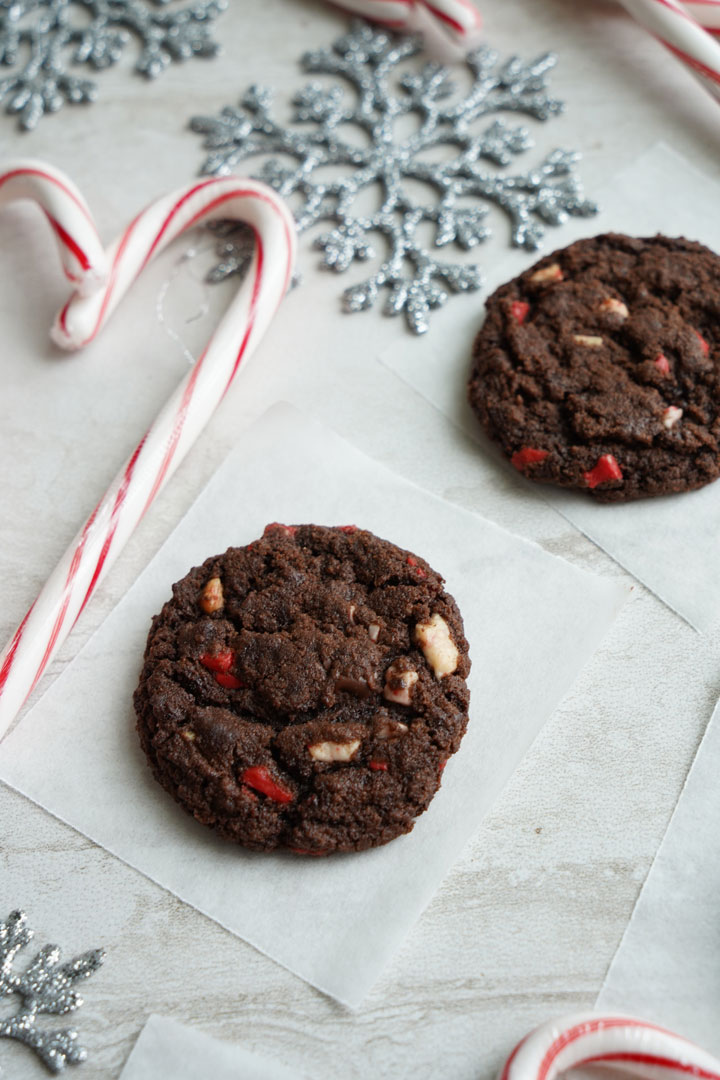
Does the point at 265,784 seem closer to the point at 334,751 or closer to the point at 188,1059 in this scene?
the point at 334,751

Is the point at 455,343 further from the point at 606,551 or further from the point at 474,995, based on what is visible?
the point at 474,995

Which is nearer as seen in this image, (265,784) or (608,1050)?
(608,1050)

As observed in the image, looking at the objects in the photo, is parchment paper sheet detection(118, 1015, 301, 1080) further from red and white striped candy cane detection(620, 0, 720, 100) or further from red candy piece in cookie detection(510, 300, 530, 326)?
red and white striped candy cane detection(620, 0, 720, 100)

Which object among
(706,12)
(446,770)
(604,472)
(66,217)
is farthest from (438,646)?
(706,12)

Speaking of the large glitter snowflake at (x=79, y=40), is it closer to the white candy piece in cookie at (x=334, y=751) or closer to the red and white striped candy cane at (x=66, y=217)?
the red and white striped candy cane at (x=66, y=217)

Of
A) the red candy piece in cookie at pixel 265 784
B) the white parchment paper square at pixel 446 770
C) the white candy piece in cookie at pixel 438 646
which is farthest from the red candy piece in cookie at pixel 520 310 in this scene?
the red candy piece in cookie at pixel 265 784

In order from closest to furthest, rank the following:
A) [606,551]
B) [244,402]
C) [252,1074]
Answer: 1. [252,1074]
2. [606,551]
3. [244,402]

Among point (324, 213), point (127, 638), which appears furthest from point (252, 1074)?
point (324, 213)
